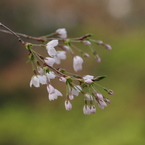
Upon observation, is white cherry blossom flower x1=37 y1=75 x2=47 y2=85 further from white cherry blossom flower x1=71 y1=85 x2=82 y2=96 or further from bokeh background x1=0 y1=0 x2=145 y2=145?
bokeh background x1=0 y1=0 x2=145 y2=145

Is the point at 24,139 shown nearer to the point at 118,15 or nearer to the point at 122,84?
the point at 122,84

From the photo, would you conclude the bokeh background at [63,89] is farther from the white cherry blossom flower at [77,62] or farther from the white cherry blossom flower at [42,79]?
the white cherry blossom flower at [42,79]

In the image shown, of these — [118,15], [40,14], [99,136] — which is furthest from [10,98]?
[118,15]

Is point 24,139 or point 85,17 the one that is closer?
point 24,139

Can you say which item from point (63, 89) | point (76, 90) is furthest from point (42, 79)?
point (63, 89)

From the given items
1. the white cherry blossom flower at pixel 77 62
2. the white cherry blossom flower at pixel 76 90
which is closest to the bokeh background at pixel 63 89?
the white cherry blossom flower at pixel 77 62

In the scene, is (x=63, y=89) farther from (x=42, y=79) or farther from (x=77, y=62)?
(x=42, y=79)

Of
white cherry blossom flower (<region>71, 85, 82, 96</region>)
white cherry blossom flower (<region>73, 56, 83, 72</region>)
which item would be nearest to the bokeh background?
white cherry blossom flower (<region>73, 56, 83, 72</region>)

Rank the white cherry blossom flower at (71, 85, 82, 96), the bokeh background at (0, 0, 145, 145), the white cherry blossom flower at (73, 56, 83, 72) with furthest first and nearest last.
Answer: the bokeh background at (0, 0, 145, 145) < the white cherry blossom flower at (73, 56, 83, 72) < the white cherry blossom flower at (71, 85, 82, 96)
